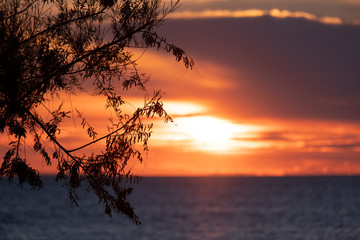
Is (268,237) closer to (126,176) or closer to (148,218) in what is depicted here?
(148,218)

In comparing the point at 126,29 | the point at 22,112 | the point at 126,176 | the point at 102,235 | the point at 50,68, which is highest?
the point at 126,29

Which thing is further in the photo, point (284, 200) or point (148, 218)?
point (284, 200)

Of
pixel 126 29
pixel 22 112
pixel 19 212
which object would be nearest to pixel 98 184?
pixel 22 112

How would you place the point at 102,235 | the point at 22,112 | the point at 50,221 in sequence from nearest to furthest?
the point at 22,112, the point at 102,235, the point at 50,221

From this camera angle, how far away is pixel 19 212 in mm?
72125

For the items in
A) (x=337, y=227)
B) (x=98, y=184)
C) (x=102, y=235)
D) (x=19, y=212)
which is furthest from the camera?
(x=19, y=212)

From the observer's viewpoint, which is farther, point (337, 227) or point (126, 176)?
point (337, 227)

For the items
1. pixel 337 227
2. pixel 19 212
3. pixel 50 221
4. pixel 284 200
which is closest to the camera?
pixel 337 227

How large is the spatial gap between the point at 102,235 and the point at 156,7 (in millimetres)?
35785

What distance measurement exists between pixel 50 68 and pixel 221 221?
5098 cm

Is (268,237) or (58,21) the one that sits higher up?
(58,21)

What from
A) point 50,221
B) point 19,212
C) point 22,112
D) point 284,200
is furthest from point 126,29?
point 284,200

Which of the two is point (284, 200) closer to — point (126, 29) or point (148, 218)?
point (148, 218)

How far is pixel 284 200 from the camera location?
311ft
